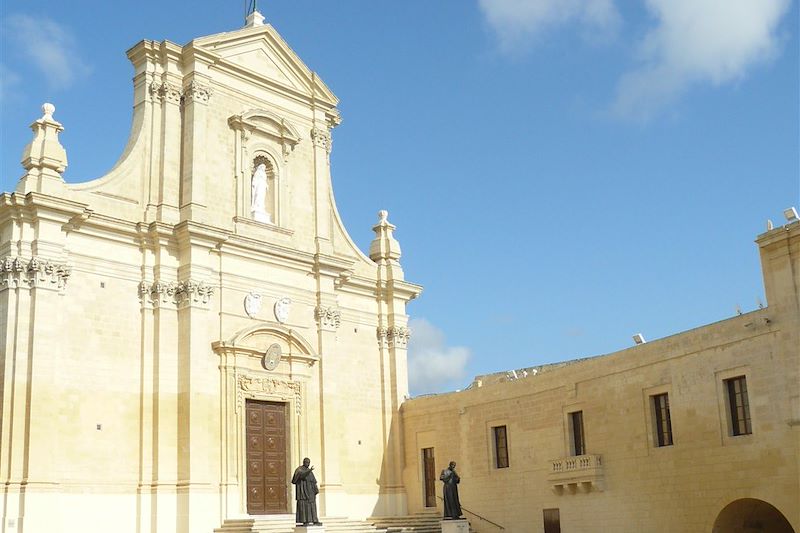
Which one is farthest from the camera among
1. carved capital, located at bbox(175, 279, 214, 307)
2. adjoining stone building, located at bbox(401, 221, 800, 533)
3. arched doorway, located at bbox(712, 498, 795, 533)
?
carved capital, located at bbox(175, 279, 214, 307)

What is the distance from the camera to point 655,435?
68.9 ft

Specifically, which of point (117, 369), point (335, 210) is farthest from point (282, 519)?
point (335, 210)

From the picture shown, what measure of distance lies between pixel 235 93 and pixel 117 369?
843cm

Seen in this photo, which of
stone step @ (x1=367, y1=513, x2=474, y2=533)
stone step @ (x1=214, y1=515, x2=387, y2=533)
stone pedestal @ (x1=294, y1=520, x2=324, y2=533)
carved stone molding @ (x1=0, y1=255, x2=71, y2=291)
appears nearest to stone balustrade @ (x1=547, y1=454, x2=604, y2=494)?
stone step @ (x1=367, y1=513, x2=474, y2=533)

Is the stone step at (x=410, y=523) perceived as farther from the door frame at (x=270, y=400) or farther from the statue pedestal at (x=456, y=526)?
the door frame at (x=270, y=400)

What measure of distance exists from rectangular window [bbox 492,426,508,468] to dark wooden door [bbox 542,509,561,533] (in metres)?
2.13

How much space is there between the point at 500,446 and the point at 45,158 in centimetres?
1352

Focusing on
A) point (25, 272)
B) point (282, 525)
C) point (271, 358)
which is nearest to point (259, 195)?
point (271, 358)

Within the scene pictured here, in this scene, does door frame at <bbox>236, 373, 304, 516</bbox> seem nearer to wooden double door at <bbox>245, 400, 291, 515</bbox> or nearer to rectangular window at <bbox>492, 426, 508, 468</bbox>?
wooden double door at <bbox>245, 400, 291, 515</bbox>

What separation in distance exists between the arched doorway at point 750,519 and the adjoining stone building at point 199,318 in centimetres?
1049

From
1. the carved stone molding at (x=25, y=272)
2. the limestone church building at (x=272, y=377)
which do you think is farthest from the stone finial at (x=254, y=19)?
the carved stone molding at (x=25, y=272)

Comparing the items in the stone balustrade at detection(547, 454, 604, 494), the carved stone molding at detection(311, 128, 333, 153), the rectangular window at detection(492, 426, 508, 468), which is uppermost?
the carved stone molding at detection(311, 128, 333, 153)

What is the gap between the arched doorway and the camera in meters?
19.2

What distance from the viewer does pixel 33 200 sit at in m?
20.9
